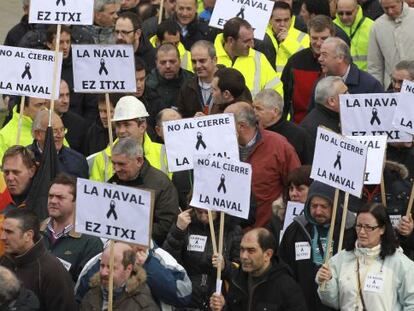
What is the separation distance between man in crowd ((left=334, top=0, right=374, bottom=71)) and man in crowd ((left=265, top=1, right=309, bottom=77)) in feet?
1.99

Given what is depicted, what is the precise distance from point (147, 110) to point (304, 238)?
367cm

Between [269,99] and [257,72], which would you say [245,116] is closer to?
[269,99]

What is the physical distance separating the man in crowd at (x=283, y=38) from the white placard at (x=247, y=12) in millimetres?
499

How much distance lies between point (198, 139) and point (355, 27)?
18.4ft

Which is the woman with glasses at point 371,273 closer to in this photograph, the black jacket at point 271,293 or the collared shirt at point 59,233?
the black jacket at point 271,293

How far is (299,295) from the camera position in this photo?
46.6 ft

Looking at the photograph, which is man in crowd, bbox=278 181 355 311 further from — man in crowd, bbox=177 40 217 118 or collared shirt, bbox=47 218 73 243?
man in crowd, bbox=177 40 217 118

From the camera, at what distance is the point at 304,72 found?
18.9m

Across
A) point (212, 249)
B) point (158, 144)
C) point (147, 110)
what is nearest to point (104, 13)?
point (147, 110)

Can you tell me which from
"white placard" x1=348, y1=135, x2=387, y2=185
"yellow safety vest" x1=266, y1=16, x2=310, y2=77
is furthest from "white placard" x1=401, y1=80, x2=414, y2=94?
"yellow safety vest" x1=266, y1=16, x2=310, y2=77

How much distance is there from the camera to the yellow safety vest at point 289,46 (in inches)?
794

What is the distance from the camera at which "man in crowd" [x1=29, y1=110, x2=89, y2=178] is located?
16469 mm

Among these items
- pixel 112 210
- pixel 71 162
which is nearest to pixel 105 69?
Answer: pixel 71 162

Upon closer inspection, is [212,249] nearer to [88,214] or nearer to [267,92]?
[88,214]
